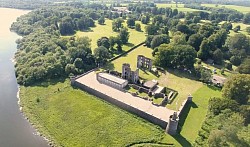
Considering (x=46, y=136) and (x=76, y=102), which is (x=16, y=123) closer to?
(x=46, y=136)

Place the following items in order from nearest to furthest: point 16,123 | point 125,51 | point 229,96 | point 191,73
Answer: point 16,123
point 229,96
point 191,73
point 125,51

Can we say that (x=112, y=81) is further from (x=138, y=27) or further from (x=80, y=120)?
(x=138, y=27)

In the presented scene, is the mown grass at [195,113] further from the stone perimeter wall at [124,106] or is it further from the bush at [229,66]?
the bush at [229,66]

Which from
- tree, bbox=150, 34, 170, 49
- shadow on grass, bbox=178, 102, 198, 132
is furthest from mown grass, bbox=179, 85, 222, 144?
tree, bbox=150, 34, 170, 49

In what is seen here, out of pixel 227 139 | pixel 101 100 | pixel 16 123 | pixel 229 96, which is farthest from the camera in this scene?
pixel 101 100

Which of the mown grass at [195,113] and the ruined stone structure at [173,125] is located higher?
the ruined stone structure at [173,125]

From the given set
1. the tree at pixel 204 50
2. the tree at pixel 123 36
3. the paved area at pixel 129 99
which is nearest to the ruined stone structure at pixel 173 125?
the paved area at pixel 129 99

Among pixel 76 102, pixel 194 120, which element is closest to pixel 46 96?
pixel 76 102
